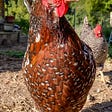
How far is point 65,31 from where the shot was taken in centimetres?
274

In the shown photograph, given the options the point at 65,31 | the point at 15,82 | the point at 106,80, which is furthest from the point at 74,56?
the point at 106,80

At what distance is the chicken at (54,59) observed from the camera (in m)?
2.70

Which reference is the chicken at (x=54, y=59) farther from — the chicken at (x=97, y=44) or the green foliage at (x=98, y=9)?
the green foliage at (x=98, y=9)

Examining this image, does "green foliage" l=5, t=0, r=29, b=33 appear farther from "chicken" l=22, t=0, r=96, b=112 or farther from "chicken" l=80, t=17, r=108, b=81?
"chicken" l=22, t=0, r=96, b=112

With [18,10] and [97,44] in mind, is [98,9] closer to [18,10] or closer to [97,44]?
[18,10]

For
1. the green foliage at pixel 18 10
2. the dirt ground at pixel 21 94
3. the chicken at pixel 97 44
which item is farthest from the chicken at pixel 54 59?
the green foliage at pixel 18 10

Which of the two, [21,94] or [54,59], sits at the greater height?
[54,59]

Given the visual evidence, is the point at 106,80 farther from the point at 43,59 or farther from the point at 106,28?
the point at 106,28

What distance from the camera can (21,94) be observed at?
4691 mm

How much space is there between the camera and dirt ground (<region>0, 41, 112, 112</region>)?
4270mm

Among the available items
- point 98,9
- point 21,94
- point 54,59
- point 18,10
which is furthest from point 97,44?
point 18,10

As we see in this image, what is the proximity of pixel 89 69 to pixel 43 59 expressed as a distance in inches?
18.5

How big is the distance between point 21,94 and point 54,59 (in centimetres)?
207

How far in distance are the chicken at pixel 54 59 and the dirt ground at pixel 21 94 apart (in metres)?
1.30
